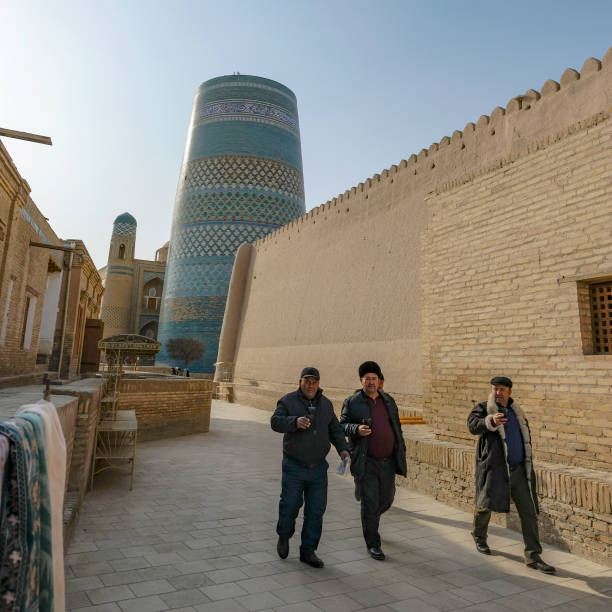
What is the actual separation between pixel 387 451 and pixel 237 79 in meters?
24.6

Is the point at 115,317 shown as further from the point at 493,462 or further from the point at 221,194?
the point at 493,462

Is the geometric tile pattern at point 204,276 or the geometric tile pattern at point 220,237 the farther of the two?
the geometric tile pattern at point 220,237

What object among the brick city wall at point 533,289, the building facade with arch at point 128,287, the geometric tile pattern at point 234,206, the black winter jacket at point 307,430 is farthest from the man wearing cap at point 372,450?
the building facade with arch at point 128,287

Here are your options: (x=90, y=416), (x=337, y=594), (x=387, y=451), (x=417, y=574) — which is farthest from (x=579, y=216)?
(x=90, y=416)

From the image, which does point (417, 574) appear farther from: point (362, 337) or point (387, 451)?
point (362, 337)

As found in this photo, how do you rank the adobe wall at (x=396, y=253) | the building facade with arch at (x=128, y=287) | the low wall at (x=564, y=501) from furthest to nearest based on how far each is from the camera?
the building facade with arch at (x=128, y=287) < the adobe wall at (x=396, y=253) < the low wall at (x=564, y=501)

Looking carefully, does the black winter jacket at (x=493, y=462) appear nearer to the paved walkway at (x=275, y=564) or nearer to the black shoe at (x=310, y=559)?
the paved walkway at (x=275, y=564)

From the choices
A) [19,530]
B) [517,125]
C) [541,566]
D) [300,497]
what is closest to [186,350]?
[517,125]

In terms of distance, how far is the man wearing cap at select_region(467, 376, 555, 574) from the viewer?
293 cm

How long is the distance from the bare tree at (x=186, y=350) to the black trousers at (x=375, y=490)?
18856 mm

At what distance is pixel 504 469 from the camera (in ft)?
9.90

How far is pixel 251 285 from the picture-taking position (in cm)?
1675

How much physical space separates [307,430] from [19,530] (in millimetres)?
1955

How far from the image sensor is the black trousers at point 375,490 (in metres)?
3.07
